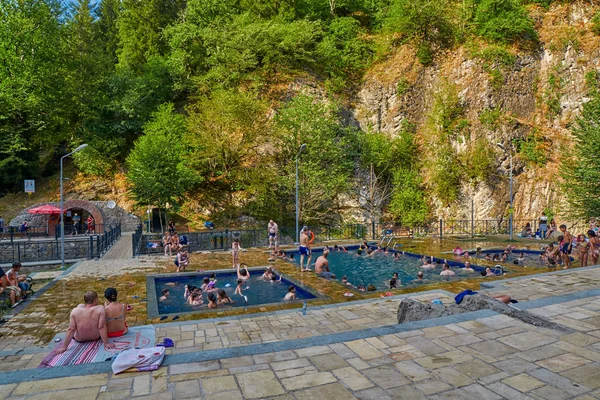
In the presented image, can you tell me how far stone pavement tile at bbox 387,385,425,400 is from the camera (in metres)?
4.61

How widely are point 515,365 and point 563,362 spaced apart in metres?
0.79

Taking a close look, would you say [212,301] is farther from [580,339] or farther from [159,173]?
[159,173]

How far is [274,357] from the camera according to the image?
5.87 m

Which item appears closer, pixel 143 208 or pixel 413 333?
pixel 413 333

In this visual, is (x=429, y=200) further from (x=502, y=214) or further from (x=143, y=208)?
(x=143, y=208)

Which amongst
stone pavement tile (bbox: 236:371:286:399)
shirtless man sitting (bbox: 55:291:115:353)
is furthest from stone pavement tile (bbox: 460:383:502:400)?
shirtless man sitting (bbox: 55:291:115:353)

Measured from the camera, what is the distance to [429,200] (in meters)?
36.6

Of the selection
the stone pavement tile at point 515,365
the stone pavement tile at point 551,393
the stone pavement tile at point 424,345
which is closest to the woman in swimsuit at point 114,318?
the stone pavement tile at point 424,345

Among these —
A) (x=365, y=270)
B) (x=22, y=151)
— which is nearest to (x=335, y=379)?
(x=365, y=270)

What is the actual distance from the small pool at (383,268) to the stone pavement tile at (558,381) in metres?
9.35

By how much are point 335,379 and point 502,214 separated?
33.9 meters

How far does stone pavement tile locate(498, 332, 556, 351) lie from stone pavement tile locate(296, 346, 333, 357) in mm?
3071

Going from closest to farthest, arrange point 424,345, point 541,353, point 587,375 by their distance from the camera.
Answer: point 587,375
point 541,353
point 424,345

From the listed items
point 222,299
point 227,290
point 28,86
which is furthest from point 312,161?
point 28,86
